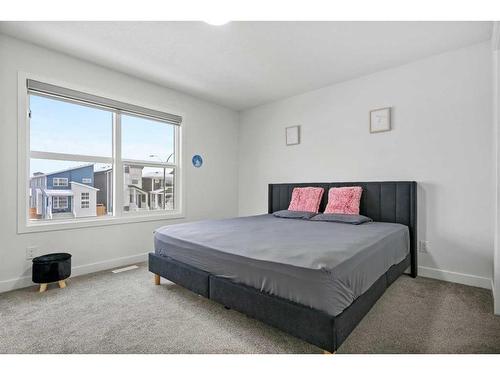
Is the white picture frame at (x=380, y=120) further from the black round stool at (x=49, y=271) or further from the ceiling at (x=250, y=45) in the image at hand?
the black round stool at (x=49, y=271)

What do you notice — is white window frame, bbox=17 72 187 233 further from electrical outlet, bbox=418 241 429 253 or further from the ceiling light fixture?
electrical outlet, bbox=418 241 429 253

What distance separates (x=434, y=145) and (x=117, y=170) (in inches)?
148

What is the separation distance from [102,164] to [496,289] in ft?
13.5

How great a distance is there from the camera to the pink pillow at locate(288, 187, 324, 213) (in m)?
3.57

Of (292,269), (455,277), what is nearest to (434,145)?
(455,277)

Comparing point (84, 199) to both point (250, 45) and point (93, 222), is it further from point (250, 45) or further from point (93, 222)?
point (250, 45)

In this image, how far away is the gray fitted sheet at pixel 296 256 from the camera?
1439 mm

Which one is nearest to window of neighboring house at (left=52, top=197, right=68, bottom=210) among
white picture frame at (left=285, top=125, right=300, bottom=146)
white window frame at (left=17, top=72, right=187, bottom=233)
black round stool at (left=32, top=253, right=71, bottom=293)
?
white window frame at (left=17, top=72, right=187, bottom=233)

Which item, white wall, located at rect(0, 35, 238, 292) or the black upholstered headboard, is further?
the black upholstered headboard

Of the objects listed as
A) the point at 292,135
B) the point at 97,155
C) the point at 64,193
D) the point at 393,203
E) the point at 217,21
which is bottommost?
the point at 393,203

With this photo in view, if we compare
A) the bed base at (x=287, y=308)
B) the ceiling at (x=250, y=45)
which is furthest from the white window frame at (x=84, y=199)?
the bed base at (x=287, y=308)

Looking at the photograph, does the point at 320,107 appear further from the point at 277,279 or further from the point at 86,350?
the point at 86,350

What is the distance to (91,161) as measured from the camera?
3189mm
